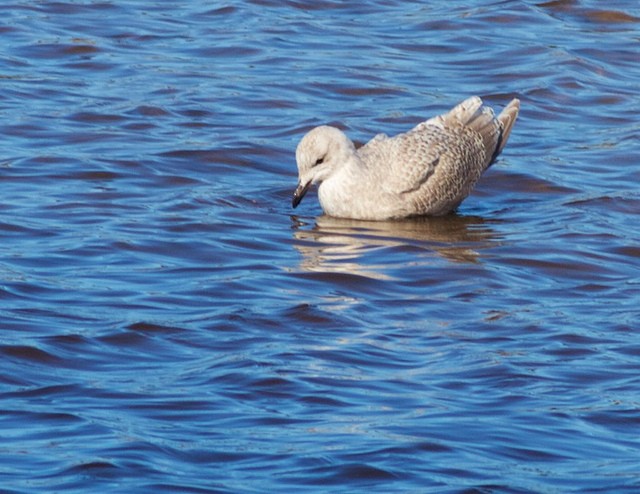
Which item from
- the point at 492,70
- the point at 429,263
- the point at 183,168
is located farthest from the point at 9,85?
the point at 429,263

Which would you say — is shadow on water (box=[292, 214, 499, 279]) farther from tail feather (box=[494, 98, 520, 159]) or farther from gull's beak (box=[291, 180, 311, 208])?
tail feather (box=[494, 98, 520, 159])

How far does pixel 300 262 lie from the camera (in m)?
9.77

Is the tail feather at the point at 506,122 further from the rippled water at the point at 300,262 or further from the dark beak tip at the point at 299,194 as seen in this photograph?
the dark beak tip at the point at 299,194

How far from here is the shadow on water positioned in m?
9.76

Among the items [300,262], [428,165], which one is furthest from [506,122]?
[300,262]

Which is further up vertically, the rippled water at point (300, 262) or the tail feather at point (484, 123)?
the tail feather at point (484, 123)

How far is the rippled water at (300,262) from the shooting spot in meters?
6.61

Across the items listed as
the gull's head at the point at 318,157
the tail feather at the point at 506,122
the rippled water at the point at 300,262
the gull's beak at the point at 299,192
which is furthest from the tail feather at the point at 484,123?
the gull's beak at the point at 299,192

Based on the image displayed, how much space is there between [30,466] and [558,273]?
13.8 ft

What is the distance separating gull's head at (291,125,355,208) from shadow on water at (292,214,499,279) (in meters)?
0.28

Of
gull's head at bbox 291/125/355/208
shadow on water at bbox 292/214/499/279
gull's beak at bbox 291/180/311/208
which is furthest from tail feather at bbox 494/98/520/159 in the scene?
gull's beak at bbox 291/180/311/208

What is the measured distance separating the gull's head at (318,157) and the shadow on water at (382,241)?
0.91 feet

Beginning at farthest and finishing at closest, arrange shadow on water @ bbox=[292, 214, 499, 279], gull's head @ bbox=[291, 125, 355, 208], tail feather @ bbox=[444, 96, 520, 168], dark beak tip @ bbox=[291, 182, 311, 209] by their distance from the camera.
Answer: tail feather @ bbox=[444, 96, 520, 168]
gull's head @ bbox=[291, 125, 355, 208]
dark beak tip @ bbox=[291, 182, 311, 209]
shadow on water @ bbox=[292, 214, 499, 279]

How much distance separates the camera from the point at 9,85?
44.9 ft
